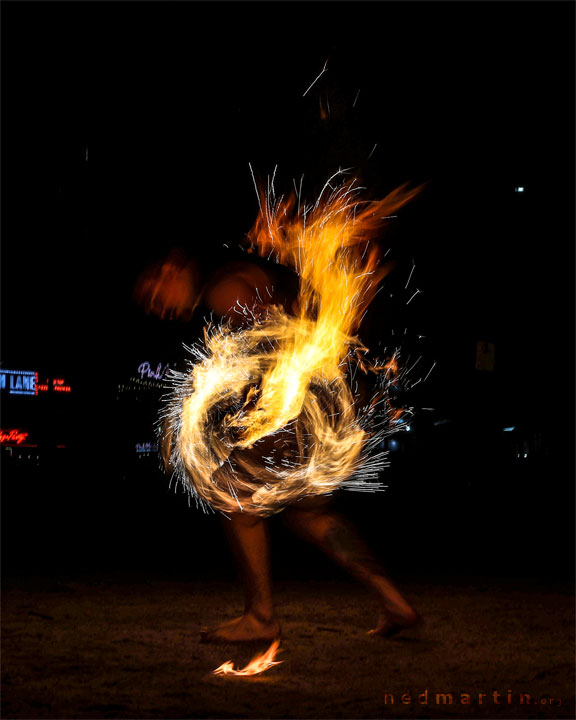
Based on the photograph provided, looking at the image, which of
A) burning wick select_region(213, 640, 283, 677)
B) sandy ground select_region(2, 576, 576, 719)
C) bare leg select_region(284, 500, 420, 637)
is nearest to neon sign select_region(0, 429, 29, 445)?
sandy ground select_region(2, 576, 576, 719)

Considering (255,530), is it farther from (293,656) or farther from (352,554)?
(293,656)

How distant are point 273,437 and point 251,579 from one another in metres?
0.73

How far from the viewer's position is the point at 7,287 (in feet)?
66.0

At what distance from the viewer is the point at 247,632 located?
536 centimetres

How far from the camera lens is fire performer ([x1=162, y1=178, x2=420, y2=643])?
540 cm

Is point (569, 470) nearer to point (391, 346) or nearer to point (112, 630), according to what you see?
point (391, 346)

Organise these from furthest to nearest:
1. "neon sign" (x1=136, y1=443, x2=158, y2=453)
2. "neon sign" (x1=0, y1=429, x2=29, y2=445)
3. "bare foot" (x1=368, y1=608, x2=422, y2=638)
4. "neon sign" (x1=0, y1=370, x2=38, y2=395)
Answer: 1. "neon sign" (x1=136, y1=443, x2=158, y2=453)
2. "neon sign" (x1=0, y1=370, x2=38, y2=395)
3. "neon sign" (x1=0, y1=429, x2=29, y2=445)
4. "bare foot" (x1=368, y1=608, x2=422, y2=638)

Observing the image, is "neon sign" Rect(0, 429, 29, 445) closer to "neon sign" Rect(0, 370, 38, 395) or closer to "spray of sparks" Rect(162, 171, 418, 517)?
"neon sign" Rect(0, 370, 38, 395)

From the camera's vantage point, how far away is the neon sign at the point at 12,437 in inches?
747

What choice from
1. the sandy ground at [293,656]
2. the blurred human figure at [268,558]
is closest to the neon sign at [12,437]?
the sandy ground at [293,656]

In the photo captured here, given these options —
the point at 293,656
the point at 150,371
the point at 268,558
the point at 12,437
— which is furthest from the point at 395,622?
the point at 150,371

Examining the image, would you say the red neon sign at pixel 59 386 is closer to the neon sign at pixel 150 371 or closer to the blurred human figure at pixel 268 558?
the neon sign at pixel 150 371

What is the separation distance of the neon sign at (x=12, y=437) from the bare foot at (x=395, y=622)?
1442 cm

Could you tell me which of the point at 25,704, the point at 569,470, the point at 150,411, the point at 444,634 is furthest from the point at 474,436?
the point at 25,704
